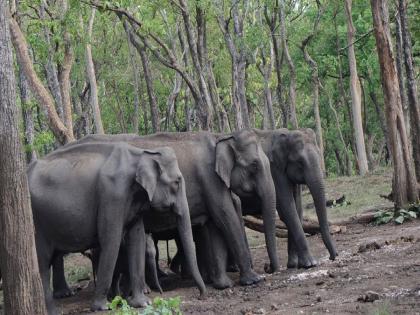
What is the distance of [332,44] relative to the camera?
1443 inches

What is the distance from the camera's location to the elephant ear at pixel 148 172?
35.3 feet

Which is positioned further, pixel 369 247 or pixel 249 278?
pixel 369 247

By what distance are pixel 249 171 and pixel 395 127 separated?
483cm

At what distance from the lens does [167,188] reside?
36.7 feet

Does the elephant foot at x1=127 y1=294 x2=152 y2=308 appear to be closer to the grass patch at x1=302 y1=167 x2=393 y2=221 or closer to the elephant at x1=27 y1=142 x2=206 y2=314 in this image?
the elephant at x1=27 y1=142 x2=206 y2=314

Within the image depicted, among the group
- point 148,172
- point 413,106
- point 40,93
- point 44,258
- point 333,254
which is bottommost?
point 333,254

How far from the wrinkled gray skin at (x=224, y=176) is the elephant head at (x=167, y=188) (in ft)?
3.68

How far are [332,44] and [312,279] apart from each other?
26.6m

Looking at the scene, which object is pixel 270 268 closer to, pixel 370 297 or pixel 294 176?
pixel 294 176

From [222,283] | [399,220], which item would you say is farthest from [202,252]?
[399,220]

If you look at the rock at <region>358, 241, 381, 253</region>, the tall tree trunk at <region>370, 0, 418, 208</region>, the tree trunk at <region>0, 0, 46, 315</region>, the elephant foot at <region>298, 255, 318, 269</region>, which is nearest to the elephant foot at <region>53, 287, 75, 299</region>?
the elephant foot at <region>298, 255, 318, 269</region>

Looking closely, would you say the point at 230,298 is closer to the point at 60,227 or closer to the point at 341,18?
the point at 60,227

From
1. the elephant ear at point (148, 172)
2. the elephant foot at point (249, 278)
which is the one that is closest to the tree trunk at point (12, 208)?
the elephant ear at point (148, 172)

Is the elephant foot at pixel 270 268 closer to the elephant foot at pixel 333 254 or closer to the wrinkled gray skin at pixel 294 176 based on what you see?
the wrinkled gray skin at pixel 294 176
